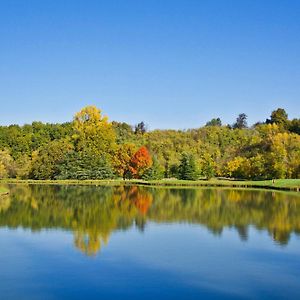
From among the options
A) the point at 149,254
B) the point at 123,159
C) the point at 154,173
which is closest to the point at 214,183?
the point at 154,173

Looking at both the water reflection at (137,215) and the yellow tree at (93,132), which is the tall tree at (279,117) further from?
the water reflection at (137,215)

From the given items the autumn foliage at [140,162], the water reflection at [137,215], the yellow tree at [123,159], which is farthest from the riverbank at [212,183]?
the water reflection at [137,215]

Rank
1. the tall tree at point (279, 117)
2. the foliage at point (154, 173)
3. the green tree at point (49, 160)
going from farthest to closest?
the tall tree at point (279, 117) → the green tree at point (49, 160) → the foliage at point (154, 173)

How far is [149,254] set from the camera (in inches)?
578

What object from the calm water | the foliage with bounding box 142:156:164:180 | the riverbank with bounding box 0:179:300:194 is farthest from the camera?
the foliage with bounding box 142:156:164:180

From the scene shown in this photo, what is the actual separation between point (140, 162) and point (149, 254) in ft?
162

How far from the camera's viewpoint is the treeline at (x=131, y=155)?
60.3m

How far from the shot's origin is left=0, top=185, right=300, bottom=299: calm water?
35.4 feet

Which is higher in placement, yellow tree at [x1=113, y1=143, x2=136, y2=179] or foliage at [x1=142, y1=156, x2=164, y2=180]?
yellow tree at [x1=113, y1=143, x2=136, y2=179]

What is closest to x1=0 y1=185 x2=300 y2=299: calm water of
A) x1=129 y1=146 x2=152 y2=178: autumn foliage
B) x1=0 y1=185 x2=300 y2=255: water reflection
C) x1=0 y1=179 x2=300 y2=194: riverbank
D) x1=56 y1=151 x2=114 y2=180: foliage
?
x1=0 y1=185 x2=300 y2=255: water reflection

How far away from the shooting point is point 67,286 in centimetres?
1105

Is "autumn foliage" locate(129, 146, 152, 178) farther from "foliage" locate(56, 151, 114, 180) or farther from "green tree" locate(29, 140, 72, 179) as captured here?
"green tree" locate(29, 140, 72, 179)

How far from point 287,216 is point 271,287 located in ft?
44.0

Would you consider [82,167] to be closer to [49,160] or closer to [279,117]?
[49,160]
